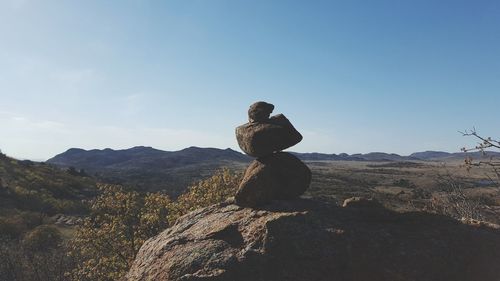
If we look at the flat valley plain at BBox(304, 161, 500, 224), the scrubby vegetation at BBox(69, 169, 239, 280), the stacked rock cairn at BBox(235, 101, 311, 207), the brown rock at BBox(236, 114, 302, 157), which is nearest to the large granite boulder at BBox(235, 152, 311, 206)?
the stacked rock cairn at BBox(235, 101, 311, 207)

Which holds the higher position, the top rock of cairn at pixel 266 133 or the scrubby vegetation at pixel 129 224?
the top rock of cairn at pixel 266 133

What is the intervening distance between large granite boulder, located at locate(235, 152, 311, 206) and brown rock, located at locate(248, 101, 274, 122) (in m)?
1.55

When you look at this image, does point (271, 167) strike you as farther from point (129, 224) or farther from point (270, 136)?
point (129, 224)

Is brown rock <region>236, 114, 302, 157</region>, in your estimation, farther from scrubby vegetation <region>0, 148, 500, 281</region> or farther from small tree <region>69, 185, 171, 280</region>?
small tree <region>69, 185, 171, 280</region>

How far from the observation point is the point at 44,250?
42.1 meters

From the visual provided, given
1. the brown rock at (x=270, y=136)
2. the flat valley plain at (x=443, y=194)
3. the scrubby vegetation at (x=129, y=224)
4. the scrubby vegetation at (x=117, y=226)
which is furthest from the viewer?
the scrubby vegetation at (x=129, y=224)

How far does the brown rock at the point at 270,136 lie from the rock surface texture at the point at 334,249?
227cm

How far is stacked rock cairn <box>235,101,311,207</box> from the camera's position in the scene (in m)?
15.4

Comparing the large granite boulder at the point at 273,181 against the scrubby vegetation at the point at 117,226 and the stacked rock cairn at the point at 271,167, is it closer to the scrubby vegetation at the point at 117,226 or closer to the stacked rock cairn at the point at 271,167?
the stacked rock cairn at the point at 271,167

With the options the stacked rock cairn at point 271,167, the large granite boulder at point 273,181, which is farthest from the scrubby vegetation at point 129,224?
the large granite boulder at point 273,181

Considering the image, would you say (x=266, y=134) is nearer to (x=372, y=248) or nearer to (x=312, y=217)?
(x=312, y=217)

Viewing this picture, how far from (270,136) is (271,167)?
1.08m

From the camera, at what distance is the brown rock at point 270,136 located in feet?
51.7

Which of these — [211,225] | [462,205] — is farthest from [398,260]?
[462,205]
